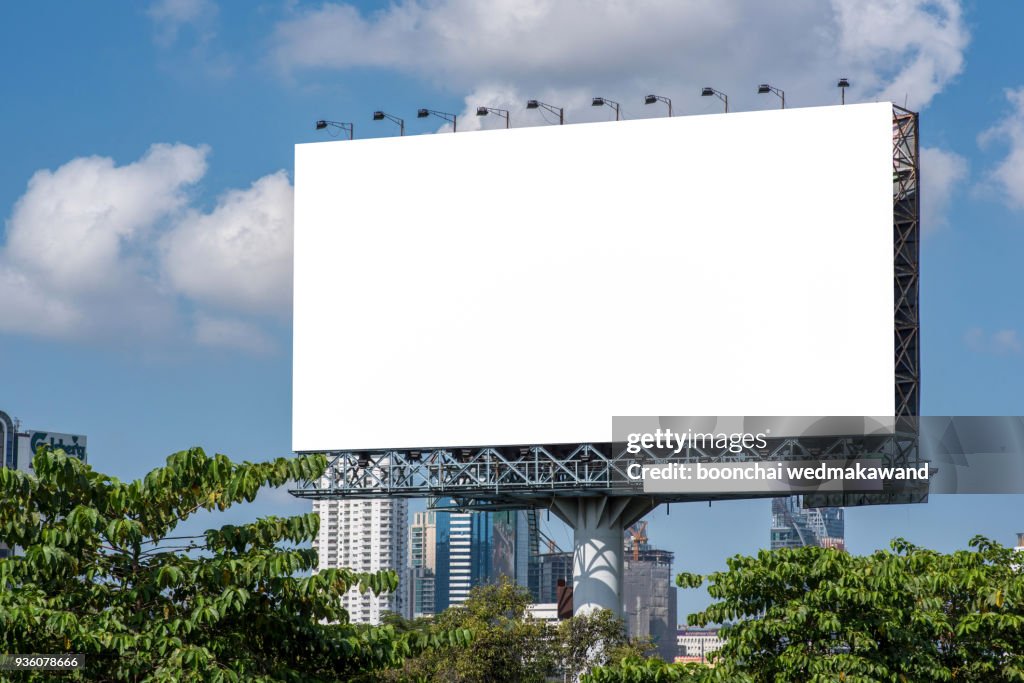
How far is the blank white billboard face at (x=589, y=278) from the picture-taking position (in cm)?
4891

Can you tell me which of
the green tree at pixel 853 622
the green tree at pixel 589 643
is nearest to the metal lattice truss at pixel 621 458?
the green tree at pixel 589 643

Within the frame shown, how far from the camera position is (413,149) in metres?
53.2

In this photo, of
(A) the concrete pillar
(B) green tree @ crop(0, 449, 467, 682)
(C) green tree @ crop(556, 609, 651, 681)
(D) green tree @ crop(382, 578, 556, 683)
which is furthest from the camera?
(A) the concrete pillar

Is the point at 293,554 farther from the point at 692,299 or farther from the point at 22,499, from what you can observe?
the point at 692,299

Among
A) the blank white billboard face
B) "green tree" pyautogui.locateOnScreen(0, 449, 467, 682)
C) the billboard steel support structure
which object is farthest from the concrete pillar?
"green tree" pyautogui.locateOnScreen(0, 449, 467, 682)

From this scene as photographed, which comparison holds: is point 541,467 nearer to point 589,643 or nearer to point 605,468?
point 605,468

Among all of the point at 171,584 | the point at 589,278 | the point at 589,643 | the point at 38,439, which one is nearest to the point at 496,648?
the point at 589,643

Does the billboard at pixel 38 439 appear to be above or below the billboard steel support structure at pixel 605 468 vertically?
above

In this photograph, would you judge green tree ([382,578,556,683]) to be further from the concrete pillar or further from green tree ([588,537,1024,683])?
green tree ([588,537,1024,683])

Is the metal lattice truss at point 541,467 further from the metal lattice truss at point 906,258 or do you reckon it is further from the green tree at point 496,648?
the green tree at point 496,648

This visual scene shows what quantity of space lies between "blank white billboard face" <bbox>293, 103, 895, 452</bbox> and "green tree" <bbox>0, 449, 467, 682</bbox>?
30.9 meters

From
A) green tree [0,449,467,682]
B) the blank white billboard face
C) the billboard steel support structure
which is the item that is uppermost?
the blank white billboard face

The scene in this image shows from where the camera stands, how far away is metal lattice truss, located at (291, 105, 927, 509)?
4944 centimetres

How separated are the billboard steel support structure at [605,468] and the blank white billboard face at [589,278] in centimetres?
91
